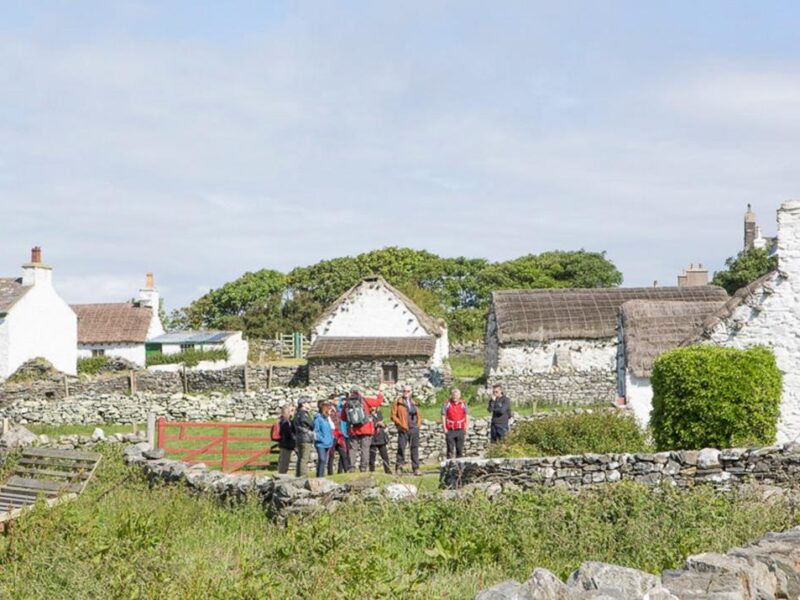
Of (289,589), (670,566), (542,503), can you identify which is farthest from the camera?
(542,503)

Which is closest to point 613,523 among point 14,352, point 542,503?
point 542,503

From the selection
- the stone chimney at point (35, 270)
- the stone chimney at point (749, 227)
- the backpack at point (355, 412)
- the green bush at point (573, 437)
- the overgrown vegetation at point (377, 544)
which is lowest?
the overgrown vegetation at point (377, 544)

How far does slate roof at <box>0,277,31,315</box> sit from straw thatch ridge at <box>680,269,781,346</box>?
3701 centimetres

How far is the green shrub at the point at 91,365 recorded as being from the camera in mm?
54250

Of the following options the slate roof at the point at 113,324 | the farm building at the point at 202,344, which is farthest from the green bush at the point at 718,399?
the slate roof at the point at 113,324

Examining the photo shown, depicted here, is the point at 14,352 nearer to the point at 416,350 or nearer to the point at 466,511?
the point at 416,350

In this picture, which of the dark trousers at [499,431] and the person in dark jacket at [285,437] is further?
the dark trousers at [499,431]

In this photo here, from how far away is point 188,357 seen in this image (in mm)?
56469

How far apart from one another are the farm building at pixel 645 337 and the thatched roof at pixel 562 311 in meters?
12.5

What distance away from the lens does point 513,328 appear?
142 feet

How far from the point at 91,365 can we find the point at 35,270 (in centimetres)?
639

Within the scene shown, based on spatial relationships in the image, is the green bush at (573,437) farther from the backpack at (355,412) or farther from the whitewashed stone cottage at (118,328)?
the whitewashed stone cottage at (118,328)

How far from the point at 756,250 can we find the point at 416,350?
110ft

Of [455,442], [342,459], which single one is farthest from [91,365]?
[455,442]
